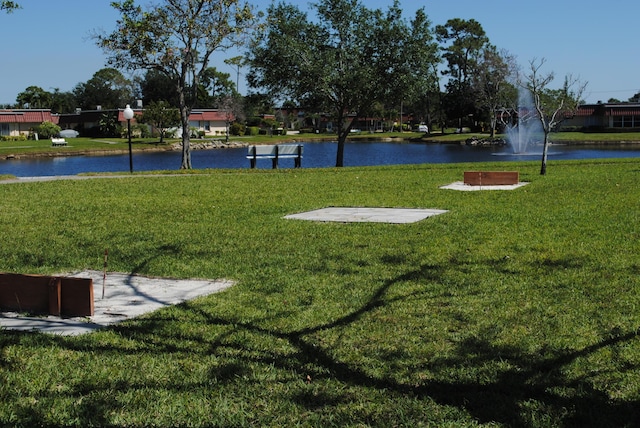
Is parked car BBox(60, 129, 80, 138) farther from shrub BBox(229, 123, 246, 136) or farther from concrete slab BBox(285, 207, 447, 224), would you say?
concrete slab BBox(285, 207, 447, 224)

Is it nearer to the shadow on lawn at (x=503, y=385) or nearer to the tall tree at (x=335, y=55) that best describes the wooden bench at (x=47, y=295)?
the shadow on lawn at (x=503, y=385)

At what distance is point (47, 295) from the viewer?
5.88m

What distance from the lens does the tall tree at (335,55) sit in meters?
28.9

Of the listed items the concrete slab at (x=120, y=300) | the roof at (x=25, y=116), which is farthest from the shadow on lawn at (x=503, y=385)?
the roof at (x=25, y=116)

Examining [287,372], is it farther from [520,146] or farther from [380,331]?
[520,146]

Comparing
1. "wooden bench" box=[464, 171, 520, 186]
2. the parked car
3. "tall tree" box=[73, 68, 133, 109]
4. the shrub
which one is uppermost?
"tall tree" box=[73, 68, 133, 109]

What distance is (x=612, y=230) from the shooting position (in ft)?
29.6

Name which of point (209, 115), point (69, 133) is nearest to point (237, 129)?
point (209, 115)

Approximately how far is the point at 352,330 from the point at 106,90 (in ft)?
408

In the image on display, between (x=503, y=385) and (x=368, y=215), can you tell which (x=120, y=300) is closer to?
(x=503, y=385)

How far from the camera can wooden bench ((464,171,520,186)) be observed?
50.5 ft

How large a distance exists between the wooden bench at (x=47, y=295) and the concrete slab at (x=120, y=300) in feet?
0.28

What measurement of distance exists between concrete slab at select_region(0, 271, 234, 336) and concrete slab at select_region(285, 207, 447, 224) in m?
4.03

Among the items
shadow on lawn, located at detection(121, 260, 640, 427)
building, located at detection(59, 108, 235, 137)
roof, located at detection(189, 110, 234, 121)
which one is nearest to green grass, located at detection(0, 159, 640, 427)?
shadow on lawn, located at detection(121, 260, 640, 427)
